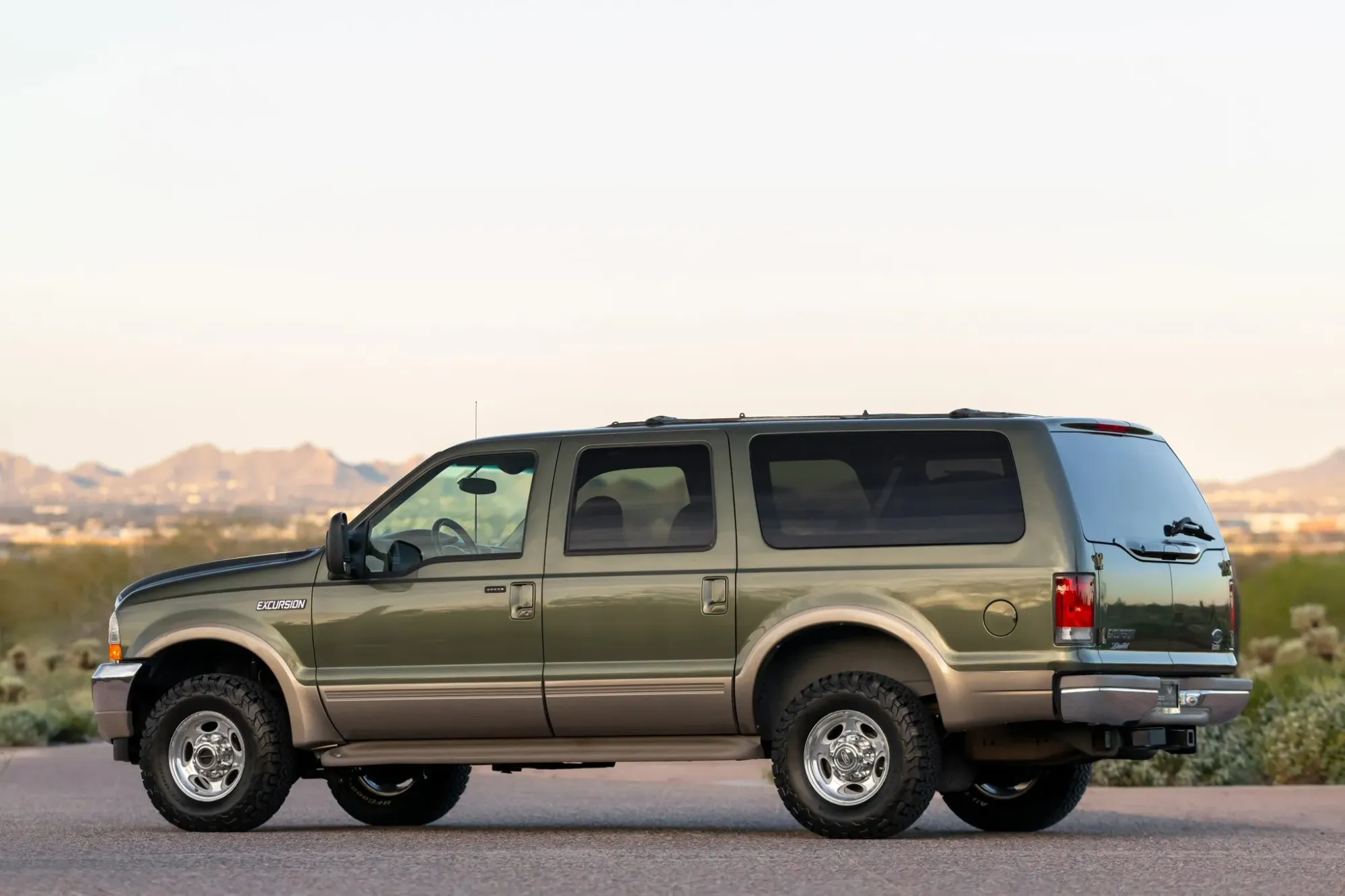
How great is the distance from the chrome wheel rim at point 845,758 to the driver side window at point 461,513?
2.14 meters

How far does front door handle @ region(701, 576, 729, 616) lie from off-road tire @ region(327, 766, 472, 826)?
116 inches

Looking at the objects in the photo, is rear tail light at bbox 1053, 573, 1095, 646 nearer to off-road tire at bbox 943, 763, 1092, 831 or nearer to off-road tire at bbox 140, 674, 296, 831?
off-road tire at bbox 943, 763, 1092, 831

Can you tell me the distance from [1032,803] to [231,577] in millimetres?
4977

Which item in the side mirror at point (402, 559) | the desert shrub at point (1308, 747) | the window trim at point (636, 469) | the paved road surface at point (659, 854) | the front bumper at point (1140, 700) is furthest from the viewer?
the desert shrub at point (1308, 747)

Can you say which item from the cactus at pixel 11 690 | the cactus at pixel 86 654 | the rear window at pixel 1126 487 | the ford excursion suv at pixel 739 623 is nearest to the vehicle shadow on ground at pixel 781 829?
the ford excursion suv at pixel 739 623

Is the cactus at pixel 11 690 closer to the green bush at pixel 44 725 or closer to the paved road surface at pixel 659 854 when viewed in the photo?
the green bush at pixel 44 725

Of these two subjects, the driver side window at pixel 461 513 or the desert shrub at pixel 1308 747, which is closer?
the driver side window at pixel 461 513

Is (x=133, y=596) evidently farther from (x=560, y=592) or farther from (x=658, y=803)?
(x=658, y=803)

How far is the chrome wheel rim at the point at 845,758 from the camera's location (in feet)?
39.2

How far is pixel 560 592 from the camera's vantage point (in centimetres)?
1255

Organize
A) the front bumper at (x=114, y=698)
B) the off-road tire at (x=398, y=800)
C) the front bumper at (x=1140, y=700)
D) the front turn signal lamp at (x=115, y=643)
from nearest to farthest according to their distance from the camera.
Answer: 1. the front bumper at (x=1140, y=700)
2. the front bumper at (x=114, y=698)
3. the front turn signal lamp at (x=115, y=643)
4. the off-road tire at (x=398, y=800)

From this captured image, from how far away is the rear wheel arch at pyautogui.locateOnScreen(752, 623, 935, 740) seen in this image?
12.2 meters

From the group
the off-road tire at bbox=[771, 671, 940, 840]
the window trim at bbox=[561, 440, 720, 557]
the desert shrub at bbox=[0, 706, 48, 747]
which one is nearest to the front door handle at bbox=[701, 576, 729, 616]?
the window trim at bbox=[561, 440, 720, 557]

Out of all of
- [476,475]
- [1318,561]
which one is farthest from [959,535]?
[1318,561]
